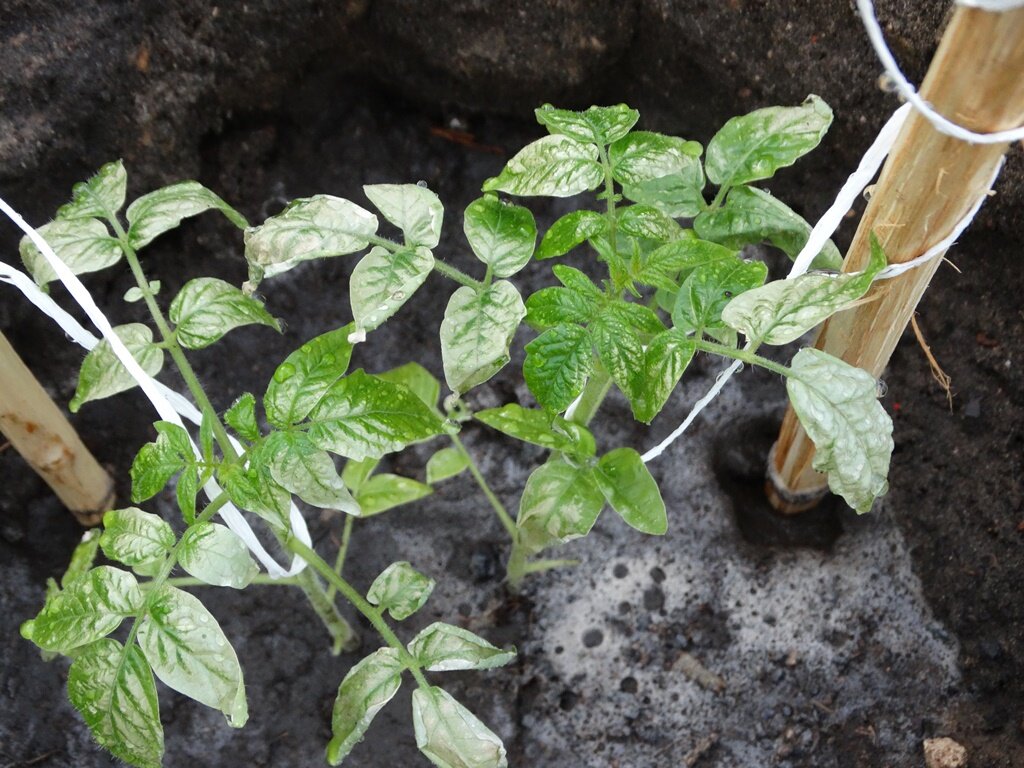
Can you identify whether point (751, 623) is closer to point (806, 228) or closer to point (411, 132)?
point (806, 228)

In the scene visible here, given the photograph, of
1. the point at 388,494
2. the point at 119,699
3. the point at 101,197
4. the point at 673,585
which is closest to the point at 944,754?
the point at 673,585

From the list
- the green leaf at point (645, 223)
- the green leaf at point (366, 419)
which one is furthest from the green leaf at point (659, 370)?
the green leaf at point (366, 419)

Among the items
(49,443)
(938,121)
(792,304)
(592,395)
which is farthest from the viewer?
(49,443)

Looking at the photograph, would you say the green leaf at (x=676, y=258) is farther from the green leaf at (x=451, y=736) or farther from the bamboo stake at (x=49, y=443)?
the bamboo stake at (x=49, y=443)

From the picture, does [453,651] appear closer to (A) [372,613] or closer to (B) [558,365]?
(A) [372,613]

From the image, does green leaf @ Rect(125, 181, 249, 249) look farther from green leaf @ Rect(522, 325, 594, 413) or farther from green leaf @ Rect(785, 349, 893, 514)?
green leaf @ Rect(785, 349, 893, 514)

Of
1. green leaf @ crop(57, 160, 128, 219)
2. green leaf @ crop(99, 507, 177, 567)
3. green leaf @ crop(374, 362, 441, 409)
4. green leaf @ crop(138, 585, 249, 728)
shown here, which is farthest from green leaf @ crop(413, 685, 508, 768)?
green leaf @ crop(57, 160, 128, 219)
